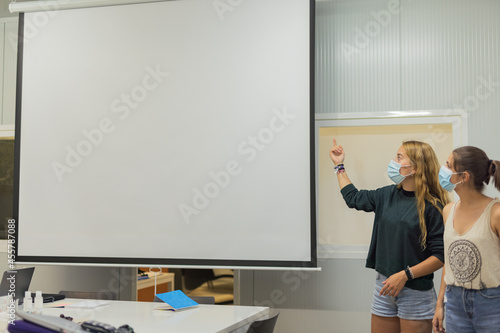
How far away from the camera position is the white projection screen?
398 cm

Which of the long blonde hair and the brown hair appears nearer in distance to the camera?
the brown hair

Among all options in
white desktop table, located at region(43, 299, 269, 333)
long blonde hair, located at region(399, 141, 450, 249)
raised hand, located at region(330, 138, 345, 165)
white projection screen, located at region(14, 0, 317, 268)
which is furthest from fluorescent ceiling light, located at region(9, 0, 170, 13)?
long blonde hair, located at region(399, 141, 450, 249)

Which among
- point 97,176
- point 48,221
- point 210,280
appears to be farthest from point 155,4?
point 210,280

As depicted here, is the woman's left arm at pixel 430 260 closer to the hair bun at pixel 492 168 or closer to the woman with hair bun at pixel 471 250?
the woman with hair bun at pixel 471 250

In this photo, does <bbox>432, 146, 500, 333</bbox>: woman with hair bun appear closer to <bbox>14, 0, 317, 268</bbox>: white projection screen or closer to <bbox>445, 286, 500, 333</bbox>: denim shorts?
<bbox>445, 286, 500, 333</bbox>: denim shorts

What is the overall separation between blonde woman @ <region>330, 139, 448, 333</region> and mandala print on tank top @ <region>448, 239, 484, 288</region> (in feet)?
1.18

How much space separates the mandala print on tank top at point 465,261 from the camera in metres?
2.36

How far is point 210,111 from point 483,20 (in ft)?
7.26

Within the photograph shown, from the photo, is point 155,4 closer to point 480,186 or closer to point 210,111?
point 210,111

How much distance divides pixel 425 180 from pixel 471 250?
597mm

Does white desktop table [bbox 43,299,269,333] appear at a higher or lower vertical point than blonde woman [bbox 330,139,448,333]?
lower

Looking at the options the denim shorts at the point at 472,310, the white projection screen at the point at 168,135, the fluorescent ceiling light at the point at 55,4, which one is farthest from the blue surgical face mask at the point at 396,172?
the fluorescent ceiling light at the point at 55,4

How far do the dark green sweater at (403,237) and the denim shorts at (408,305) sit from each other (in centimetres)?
4

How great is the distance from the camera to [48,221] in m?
4.36
